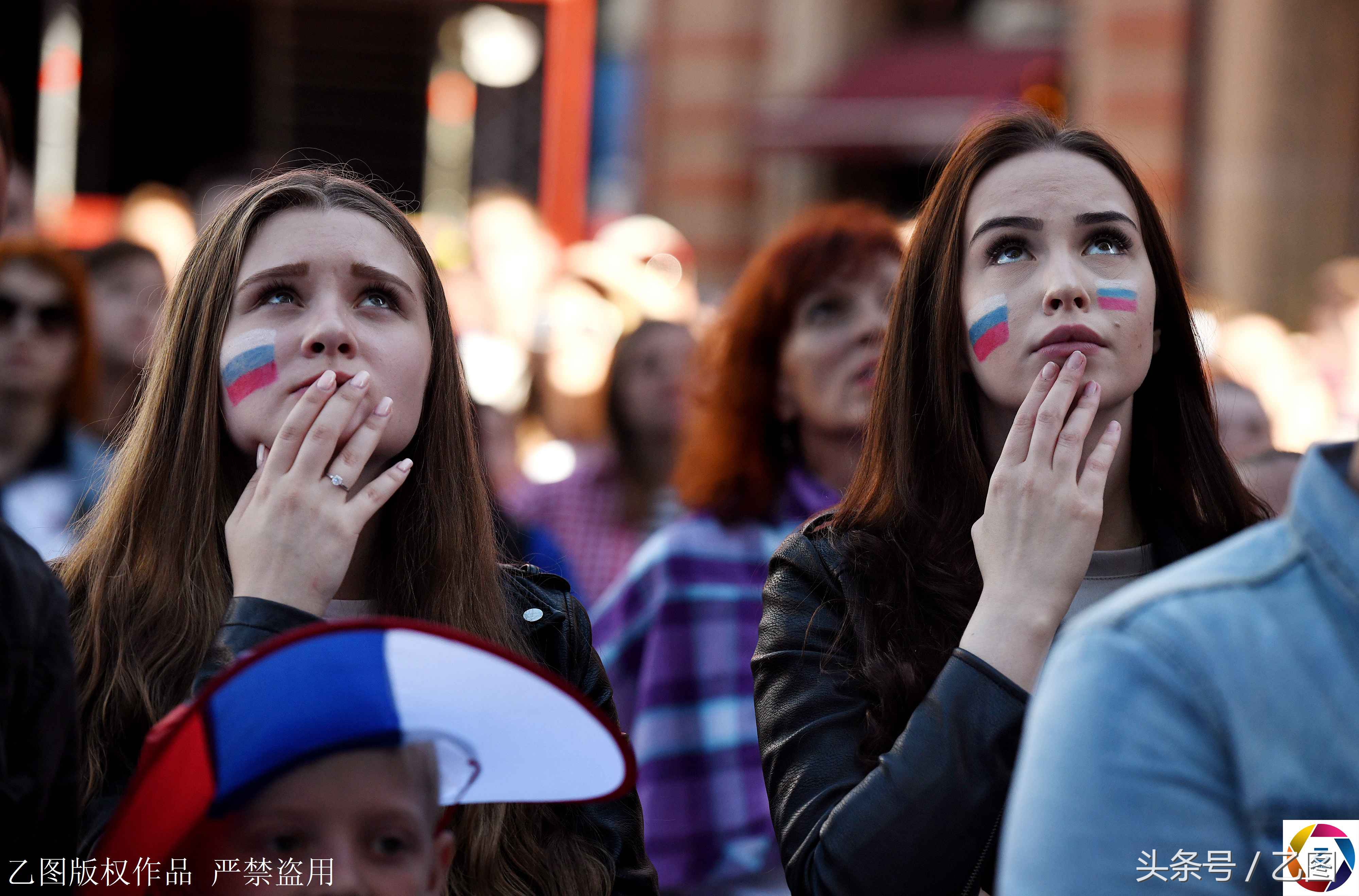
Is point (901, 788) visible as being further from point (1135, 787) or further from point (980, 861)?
point (1135, 787)

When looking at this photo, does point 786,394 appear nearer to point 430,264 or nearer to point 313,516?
point 430,264

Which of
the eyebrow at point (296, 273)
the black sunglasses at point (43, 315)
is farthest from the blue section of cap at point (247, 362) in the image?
the black sunglasses at point (43, 315)

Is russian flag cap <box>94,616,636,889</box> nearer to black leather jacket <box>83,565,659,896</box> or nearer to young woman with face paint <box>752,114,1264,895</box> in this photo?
black leather jacket <box>83,565,659,896</box>

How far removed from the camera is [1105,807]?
1146mm

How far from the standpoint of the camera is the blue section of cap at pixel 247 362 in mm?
2010

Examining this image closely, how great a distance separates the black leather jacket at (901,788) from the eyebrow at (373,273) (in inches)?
32.5

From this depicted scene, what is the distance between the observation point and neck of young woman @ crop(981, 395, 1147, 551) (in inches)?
84.0

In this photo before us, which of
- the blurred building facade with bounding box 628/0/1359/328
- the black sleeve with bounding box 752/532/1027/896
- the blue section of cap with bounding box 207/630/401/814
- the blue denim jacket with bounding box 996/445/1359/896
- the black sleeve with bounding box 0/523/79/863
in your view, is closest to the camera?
the blue denim jacket with bounding box 996/445/1359/896

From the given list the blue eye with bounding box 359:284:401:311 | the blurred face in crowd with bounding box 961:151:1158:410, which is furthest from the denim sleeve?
the blue eye with bounding box 359:284:401:311

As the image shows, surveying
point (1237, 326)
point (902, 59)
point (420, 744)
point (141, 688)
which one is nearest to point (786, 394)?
point (141, 688)

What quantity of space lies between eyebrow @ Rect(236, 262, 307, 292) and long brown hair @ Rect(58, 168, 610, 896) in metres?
0.05

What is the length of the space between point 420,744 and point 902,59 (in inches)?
471

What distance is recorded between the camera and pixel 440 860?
1547mm

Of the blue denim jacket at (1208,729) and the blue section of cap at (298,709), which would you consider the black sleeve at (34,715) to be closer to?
the blue section of cap at (298,709)
